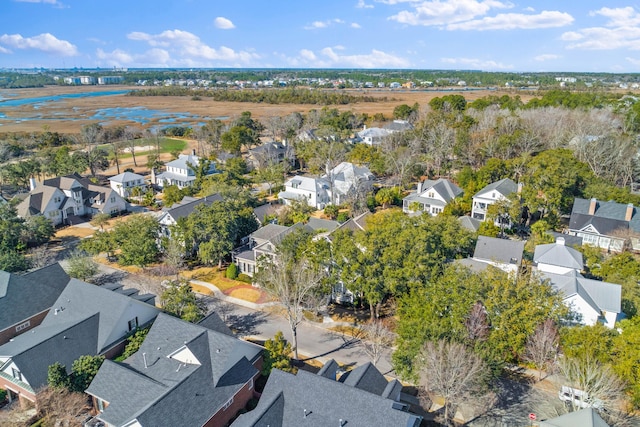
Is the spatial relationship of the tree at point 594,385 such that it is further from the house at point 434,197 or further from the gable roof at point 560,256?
the house at point 434,197

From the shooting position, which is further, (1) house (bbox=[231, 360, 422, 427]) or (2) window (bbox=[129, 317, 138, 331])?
(2) window (bbox=[129, 317, 138, 331])

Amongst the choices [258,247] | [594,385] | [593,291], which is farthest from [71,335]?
[593,291]

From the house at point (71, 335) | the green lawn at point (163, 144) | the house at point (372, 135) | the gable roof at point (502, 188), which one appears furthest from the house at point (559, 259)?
the green lawn at point (163, 144)

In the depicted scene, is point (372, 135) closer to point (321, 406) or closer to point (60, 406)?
point (321, 406)

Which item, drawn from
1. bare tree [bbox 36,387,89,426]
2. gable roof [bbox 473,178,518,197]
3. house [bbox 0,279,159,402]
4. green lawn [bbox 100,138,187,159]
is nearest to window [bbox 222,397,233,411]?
bare tree [bbox 36,387,89,426]

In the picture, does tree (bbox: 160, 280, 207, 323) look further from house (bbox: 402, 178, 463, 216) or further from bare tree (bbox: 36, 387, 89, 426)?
house (bbox: 402, 178, 463, 216)

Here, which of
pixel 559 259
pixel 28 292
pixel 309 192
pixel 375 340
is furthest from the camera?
pixel 309 192
